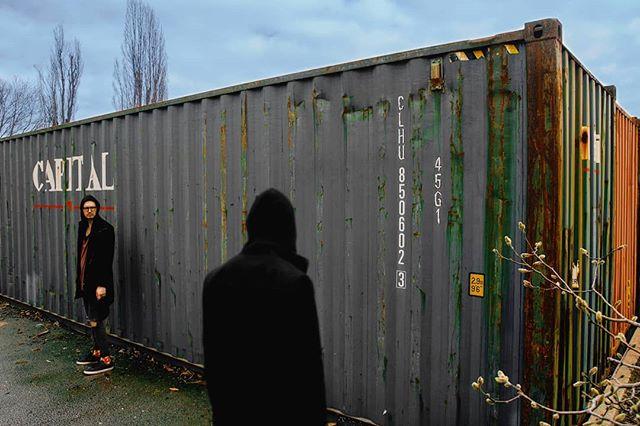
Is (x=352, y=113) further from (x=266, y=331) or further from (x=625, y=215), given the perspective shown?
(x=625, y=215)

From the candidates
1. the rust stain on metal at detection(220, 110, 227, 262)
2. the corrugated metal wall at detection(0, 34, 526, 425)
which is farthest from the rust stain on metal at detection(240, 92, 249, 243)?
the rust stain on metal at detection(220, 110, 227, 262)

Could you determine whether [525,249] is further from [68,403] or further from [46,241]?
[46,241]

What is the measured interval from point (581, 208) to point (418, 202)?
118 cm

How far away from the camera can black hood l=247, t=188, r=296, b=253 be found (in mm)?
2064

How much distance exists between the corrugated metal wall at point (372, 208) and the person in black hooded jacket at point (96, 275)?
1.39 ft

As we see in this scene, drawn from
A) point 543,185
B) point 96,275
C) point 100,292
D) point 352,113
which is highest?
point 352,113

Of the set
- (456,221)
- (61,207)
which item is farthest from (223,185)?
(61,207)

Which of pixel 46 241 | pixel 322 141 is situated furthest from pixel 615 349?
pixel 46 241

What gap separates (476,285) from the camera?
3.07 metres

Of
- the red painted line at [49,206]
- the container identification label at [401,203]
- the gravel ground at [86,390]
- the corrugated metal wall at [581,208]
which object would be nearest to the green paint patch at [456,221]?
the container identification label at [401,203]

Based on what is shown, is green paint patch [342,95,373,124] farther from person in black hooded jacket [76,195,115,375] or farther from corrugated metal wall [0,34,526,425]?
person in black hooded jacket [76,195,115,375]

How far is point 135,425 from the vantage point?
12.6ft

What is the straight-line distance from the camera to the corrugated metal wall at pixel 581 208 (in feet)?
9.66

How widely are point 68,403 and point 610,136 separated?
18.9ft
